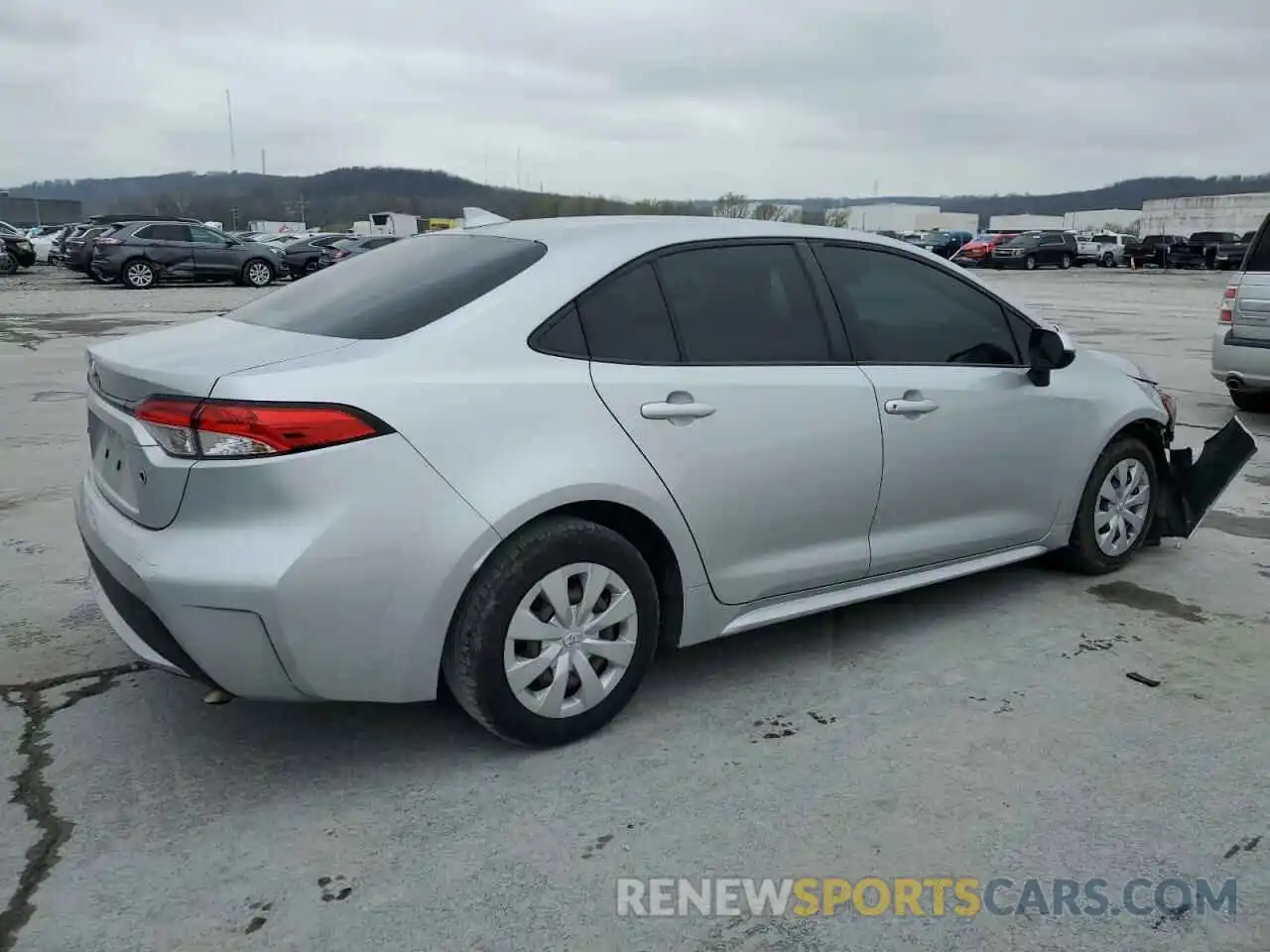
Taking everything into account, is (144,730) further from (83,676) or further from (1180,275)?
(1180,275)

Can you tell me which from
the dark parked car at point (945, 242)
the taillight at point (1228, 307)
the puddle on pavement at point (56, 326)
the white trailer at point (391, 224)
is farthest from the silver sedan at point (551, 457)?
the white trailer at point (391, 224)

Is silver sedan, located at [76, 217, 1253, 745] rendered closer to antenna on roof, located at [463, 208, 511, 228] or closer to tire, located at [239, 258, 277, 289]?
antenna on roof, located at [463, 208, 511, 228]

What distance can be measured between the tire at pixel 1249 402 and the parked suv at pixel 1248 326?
80 cm

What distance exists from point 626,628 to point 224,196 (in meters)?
108

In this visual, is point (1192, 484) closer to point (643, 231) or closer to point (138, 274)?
point (643, 231)

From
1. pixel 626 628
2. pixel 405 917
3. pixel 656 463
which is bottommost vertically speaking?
pixel 405 917

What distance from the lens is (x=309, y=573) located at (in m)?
2.68

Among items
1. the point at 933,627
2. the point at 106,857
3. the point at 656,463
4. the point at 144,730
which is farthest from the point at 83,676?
the point at 933,627

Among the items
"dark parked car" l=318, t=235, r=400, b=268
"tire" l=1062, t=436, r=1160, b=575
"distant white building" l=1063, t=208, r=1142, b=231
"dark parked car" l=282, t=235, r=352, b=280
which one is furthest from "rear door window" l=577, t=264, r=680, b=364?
"distant white building" l=1063, t=208, r=1142, b=231

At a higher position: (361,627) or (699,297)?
(699,297)

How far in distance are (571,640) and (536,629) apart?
0.13 m

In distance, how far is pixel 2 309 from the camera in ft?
62.7

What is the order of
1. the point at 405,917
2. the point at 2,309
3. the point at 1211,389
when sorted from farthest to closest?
the point at 2,309
the point at 1211,389
the point at 405,917

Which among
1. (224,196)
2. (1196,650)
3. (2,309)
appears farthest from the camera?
(224,196)
